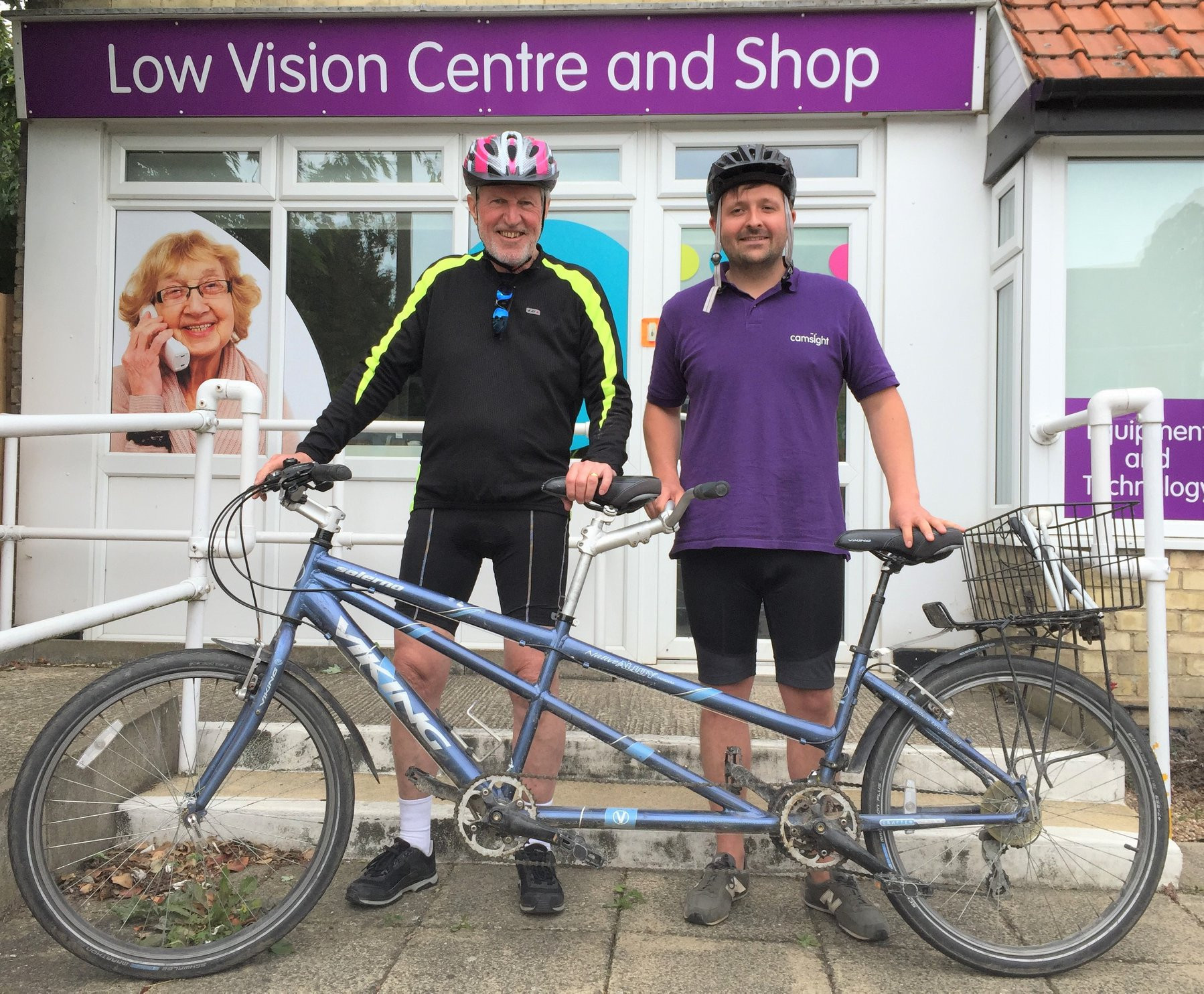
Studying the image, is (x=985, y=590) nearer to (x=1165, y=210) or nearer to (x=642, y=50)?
(x=1165, y=210)

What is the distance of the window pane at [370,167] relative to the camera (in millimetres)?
5219

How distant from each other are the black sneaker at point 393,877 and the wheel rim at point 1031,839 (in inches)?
52.6

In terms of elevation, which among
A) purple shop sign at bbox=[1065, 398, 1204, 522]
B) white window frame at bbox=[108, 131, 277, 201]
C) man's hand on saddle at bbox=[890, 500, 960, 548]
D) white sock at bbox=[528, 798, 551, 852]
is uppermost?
white window frame at bbox=[108, 131, 277, 201]

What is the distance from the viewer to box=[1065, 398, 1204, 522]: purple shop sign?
4.45 metres

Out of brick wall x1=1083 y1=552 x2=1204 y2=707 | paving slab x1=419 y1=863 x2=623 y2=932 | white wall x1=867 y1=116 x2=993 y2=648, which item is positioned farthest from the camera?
white wall x1=867 y1=116 x2=993 y2=648

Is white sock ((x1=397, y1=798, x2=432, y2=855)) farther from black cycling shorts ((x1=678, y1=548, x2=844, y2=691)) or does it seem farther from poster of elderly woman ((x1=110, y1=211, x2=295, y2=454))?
poster of elderly woman ((x1=110, y1=211, x2=295, y2=454))

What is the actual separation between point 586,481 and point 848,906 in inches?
54.0

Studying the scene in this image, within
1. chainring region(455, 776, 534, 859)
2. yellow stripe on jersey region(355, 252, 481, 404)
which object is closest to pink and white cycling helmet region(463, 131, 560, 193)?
yellow stripe on jersey region(355, 252, 481, 404)

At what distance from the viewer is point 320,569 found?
8.54 feet

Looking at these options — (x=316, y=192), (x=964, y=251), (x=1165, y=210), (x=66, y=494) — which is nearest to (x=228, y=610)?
(x=66, y=494)

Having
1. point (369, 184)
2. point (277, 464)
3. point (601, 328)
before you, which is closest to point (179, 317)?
point (369, 184)

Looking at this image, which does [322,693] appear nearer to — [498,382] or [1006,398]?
[498,382]

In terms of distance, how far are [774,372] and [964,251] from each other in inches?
109

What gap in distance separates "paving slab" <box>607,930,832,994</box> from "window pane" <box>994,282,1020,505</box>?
2754 mm
